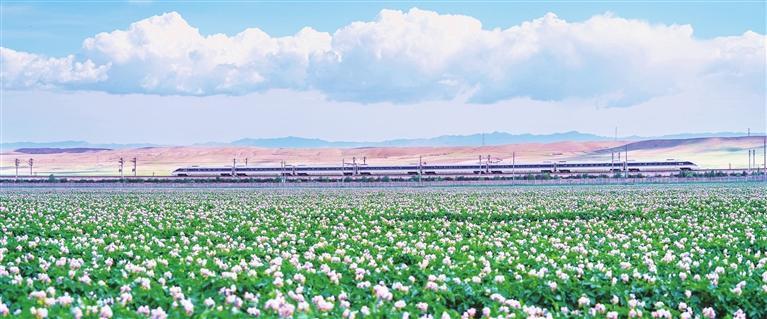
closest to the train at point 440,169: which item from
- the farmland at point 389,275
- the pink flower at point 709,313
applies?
the farmland at point 389,275

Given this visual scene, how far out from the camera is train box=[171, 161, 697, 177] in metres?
118

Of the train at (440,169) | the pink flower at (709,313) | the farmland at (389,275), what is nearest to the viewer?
the farmland at (389,275)

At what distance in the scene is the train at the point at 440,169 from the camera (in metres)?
118

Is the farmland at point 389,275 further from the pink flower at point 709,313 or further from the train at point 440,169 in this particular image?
the train at point 440,169

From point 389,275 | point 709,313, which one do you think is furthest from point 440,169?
point 709,313

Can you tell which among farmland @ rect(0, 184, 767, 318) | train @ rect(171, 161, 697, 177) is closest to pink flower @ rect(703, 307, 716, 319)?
farmland @ rect(0, 184, 767, 318)

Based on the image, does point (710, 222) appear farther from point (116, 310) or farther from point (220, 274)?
point (116, 310)

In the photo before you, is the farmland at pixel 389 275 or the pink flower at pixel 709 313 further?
the pink flower at pixel 709 313

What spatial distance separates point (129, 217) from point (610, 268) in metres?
16.7

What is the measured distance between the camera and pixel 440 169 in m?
121

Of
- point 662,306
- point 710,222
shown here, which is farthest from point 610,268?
point 710,222

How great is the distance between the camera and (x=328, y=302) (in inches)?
368

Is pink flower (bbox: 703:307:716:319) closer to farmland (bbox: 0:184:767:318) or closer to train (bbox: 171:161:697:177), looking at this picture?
farmland (bbox: 0:184:767:318)

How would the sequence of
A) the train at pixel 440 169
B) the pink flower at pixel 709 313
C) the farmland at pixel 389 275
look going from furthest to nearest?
the train at pixel 440 169 → the pink flower at pixel 709 313 → the farmland at pixel 389 275
